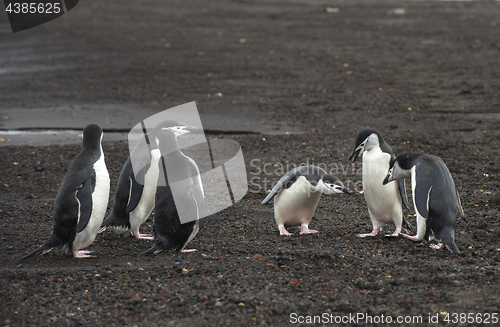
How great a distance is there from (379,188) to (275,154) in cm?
283

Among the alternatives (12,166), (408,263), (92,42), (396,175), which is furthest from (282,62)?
(408,263)

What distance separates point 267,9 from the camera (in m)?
22.0

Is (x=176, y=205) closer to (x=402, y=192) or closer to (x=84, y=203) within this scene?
(x=84, y=203)

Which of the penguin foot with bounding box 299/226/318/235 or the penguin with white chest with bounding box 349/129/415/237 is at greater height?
the penguin with white chest with bounding box 349/129/415/237

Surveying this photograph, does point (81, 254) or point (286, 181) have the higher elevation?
point (286, 181)

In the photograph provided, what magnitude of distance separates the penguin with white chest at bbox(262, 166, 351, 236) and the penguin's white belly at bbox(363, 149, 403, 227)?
0.91ft

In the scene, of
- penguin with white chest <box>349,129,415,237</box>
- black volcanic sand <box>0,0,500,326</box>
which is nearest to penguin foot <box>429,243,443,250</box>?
black volcanic sand <box>0,0,500,326</box>

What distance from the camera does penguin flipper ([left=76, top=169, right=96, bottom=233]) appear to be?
4855 mm

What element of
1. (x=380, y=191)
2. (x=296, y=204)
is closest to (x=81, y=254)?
(x=296, y=204)

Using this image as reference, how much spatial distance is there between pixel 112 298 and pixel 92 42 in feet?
45.2

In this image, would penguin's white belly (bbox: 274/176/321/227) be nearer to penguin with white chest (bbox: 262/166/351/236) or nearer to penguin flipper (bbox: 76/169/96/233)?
penguin with white chest (bbox: 262/166/351/236)

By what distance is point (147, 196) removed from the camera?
556 centimetres

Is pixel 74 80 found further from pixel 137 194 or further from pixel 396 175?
pixel 396 175

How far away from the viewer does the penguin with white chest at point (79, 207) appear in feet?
16.0
